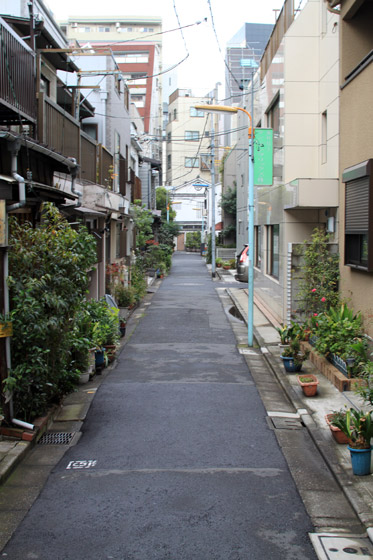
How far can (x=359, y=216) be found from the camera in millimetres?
10773

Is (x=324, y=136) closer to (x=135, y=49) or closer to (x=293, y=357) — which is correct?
(x=293, y=357)

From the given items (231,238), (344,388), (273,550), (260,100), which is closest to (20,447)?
(273,550)

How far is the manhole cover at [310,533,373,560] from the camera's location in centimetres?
479

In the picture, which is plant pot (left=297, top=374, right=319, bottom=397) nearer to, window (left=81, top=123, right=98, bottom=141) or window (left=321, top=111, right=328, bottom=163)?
window (left=321, top=111, right=328, bottom=163)

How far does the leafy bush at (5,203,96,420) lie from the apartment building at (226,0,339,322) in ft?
23.7

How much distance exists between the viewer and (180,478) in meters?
6.48

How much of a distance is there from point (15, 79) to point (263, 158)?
362 inches

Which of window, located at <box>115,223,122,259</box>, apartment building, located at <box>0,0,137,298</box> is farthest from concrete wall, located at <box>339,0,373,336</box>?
window, located at <box>115,223,122,259</box>

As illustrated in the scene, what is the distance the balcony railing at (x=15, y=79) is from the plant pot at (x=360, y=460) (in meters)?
→ 6.71

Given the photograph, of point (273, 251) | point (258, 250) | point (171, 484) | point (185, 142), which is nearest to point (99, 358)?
point (171, 484)

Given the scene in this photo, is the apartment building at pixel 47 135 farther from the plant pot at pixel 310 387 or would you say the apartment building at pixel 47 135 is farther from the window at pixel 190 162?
the window at pixel 190 162

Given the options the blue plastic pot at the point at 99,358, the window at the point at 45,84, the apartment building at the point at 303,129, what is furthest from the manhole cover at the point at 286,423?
the window at the point at 45,84

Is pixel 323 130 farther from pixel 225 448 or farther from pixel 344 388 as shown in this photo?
pixel 225 448

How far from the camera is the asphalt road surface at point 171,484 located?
4.96 metres
